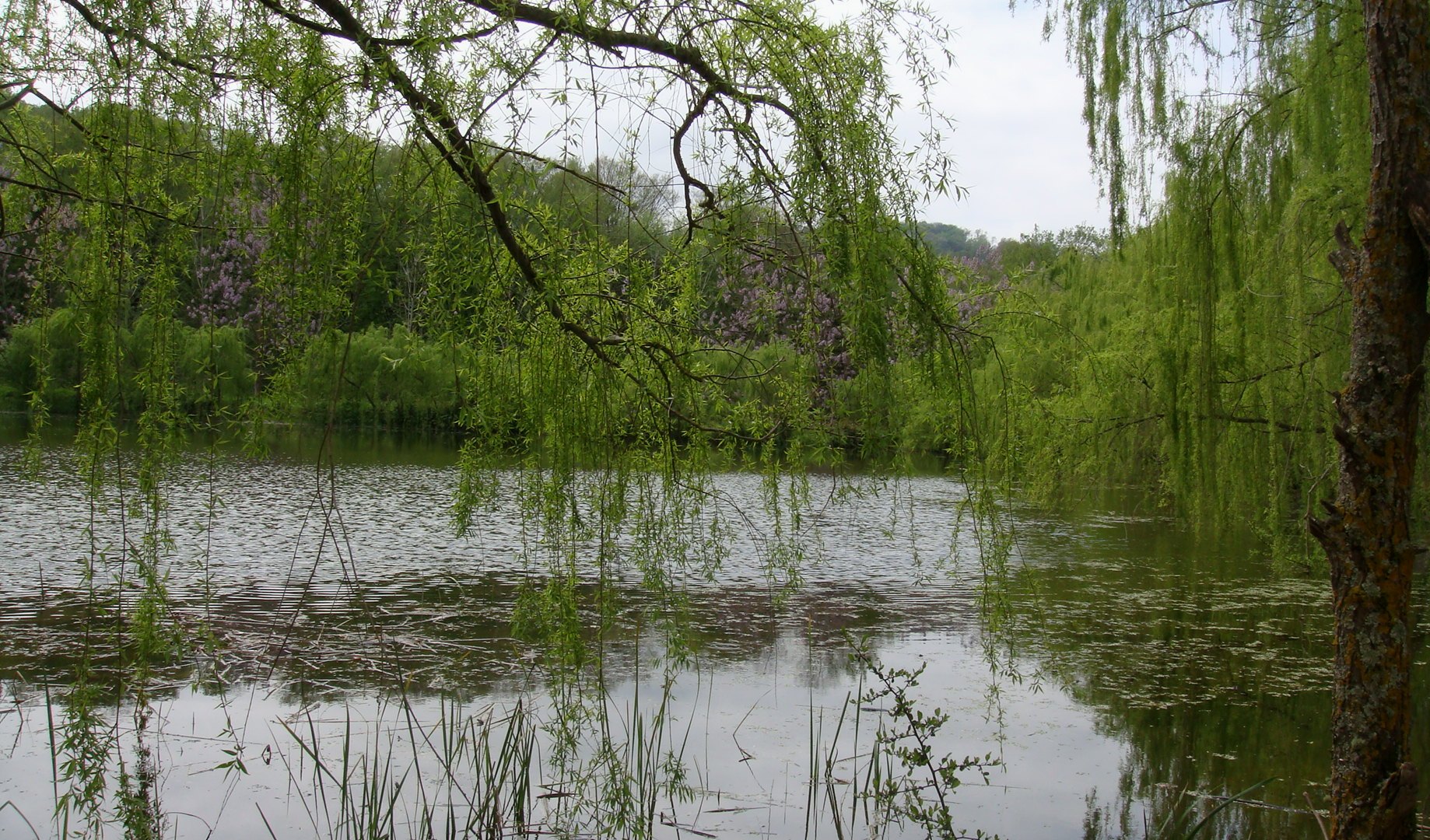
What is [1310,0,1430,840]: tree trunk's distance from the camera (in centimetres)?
256

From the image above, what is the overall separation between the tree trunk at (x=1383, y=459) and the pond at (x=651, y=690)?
77 cm

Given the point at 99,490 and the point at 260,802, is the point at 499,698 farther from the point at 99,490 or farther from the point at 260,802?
the point at 99,490

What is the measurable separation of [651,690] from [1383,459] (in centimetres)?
324

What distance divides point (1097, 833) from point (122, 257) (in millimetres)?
3292

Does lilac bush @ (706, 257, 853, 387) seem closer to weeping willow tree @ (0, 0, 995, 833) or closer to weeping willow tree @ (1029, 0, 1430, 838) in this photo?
weeping willow tree @ (0, 0, 995, 833)

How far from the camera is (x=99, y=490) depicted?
268 cm

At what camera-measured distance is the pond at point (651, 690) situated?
123 inches

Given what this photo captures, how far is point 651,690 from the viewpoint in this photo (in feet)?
16.5

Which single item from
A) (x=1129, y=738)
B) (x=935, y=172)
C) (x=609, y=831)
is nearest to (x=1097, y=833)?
(x=1129, y=738)

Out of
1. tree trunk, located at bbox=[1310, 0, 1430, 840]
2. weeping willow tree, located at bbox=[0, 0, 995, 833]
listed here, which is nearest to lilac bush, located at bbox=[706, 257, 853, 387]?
weeping willow tree, located at bbox=[0, 0, 995, 833]

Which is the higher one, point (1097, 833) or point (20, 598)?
point (20, 598)

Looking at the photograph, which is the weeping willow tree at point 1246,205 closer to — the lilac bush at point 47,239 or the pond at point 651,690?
the pond at point 651,690

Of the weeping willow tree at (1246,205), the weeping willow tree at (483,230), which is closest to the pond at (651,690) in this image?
the weeping willow tree at (483,230)

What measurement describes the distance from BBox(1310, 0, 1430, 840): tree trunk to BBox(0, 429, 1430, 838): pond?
77cm
